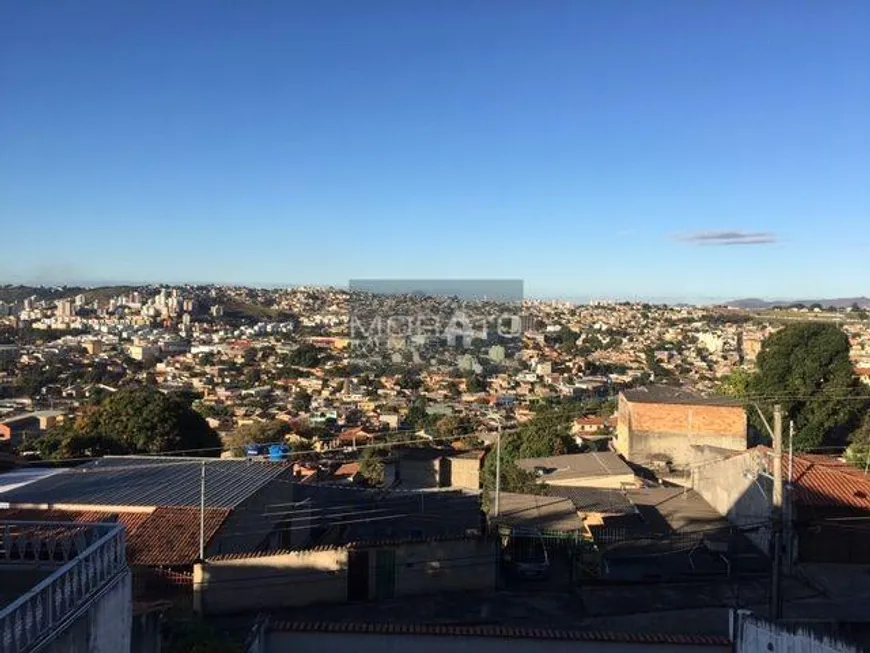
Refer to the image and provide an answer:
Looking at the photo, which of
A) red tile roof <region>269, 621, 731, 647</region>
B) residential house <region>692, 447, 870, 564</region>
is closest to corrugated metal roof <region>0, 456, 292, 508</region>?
red tile roof <region>269, 621, 731, 647</region>

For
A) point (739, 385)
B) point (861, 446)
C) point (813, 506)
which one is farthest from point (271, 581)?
point (739, 385)

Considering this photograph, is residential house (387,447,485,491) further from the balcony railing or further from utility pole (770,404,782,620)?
the balcony railing

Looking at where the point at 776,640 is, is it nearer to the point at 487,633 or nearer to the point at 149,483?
the point at 487,633

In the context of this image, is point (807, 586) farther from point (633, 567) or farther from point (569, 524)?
point (569, 524)

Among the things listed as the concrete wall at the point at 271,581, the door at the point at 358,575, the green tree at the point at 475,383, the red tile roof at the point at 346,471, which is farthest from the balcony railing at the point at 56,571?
the green tree at the point at 475,383

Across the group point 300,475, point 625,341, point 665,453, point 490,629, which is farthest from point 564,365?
point 490,629

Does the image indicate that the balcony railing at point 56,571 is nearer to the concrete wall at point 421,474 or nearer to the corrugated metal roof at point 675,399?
the concrete wall at point 421,474
